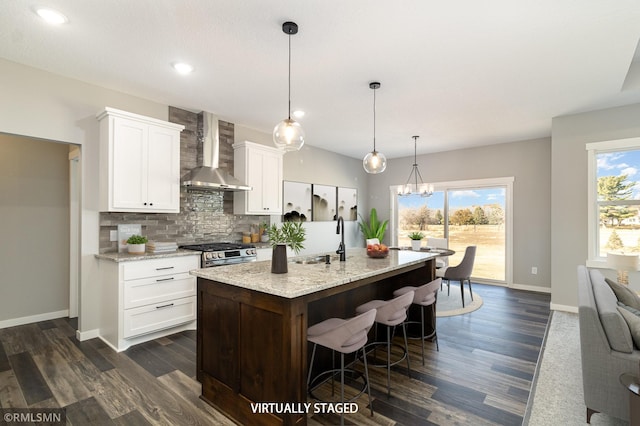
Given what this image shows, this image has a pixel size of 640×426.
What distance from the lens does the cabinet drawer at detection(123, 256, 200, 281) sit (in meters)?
3.25

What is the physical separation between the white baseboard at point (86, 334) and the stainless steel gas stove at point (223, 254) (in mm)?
1268

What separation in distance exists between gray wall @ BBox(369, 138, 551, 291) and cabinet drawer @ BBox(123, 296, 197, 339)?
5645 mm

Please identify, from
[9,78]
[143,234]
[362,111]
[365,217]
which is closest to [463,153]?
[365,217]

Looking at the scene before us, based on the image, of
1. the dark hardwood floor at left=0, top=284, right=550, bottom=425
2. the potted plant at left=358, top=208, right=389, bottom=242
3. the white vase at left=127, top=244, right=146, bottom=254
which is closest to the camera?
the dark hardwood floor at left=0, top=284, right=550, bottom=425

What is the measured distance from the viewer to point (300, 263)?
9.46 feet

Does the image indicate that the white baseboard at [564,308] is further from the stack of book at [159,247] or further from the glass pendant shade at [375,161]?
the stack of book at [159,247]

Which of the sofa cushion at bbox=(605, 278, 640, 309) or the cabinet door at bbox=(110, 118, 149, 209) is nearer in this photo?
the sofa cushion at bbox=(605, 278, 640, 309)

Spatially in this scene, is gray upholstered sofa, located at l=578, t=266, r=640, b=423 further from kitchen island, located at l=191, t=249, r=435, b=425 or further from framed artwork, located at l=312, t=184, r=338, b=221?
framed artwork, located at l=312, t=184, r=338, b=221

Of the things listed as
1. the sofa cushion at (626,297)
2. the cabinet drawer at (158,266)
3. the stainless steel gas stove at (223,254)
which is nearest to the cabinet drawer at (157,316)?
the cabinet drawer at (158,266)

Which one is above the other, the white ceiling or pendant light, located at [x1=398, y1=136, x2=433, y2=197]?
the white ceiling

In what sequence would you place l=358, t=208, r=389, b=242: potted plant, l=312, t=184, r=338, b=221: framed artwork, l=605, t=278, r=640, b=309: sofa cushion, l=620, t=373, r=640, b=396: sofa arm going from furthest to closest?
l=358, t=208, r=389, b=242: potted plant → l=312, t=184, r=338, b=221: framed artwork → l=605, t=278, r=640, b=309: sofa cushion → l=620, t=373, r=640, b=396: sofa arm

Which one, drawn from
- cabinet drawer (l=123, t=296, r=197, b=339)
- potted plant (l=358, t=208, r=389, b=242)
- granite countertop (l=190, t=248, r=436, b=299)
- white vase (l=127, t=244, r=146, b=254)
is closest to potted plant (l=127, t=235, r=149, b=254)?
white vase (l=127, t=244, r=146, b=254)

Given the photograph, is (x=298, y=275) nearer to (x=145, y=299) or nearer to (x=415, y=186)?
(x=145, y=299)

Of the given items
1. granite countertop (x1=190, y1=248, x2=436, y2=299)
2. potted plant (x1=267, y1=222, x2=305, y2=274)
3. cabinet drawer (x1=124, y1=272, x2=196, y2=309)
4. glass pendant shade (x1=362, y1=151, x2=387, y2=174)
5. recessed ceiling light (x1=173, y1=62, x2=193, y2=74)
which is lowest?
cabinet drawer (x1=124, y1=272, x2=196, y2=309)
